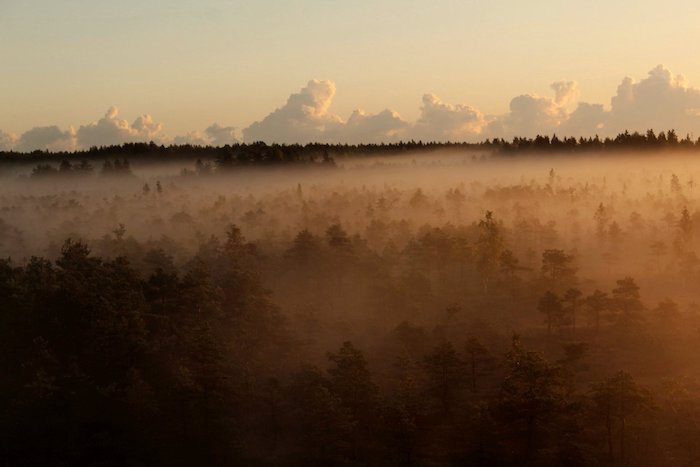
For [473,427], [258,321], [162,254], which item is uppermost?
[162,254]

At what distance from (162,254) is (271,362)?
82.4 ft

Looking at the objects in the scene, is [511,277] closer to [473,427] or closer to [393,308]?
[393,308]

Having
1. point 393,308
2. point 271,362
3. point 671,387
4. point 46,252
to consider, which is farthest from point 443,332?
point 46,252

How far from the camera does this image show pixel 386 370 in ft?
252

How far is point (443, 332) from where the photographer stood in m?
87.8

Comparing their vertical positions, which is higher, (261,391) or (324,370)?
(261,391)

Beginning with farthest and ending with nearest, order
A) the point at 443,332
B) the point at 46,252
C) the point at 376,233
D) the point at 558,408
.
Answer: the point at 376,233
the point at 46,252
the point at 443,332
the point at 558,408

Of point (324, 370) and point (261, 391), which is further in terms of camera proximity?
point (324, 370)

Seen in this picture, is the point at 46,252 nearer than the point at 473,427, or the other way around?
the point at 473,427

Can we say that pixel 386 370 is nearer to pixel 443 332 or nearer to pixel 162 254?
pixel 443 332

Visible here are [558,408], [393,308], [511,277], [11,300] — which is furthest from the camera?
[511,277]

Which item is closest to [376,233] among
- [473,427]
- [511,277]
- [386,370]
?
[511,277]

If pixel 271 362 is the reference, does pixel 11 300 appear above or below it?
above

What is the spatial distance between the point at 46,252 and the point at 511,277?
7501cm
